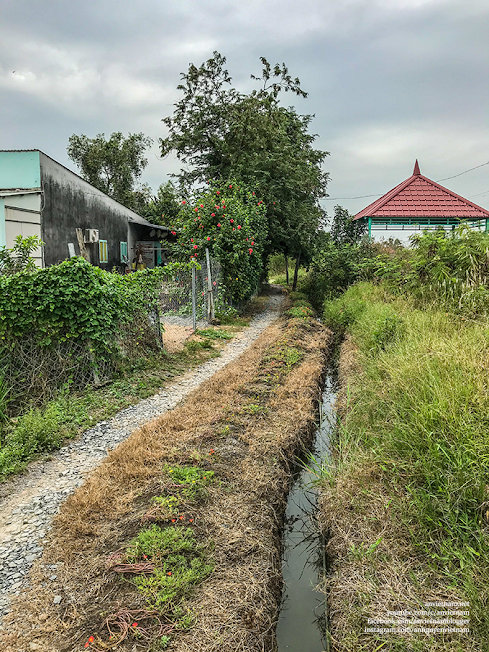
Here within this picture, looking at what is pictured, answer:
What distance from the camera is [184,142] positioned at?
1653 cm

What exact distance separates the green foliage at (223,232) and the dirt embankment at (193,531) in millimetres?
7550

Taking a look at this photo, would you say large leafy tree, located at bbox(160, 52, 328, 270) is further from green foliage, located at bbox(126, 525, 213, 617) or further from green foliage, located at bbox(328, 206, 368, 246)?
green foliage, located at bbox(126, 525, 213, 617)

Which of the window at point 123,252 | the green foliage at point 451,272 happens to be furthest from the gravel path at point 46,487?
the window at point 123,252

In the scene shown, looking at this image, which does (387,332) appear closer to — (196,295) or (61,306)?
(61,306)

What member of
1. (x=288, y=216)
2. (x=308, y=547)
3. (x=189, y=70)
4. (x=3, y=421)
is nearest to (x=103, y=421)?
(x=3, y=421)

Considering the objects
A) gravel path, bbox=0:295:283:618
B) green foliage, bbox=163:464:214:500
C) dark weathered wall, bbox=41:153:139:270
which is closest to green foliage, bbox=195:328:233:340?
gravel path, bbox=0:295:283:618

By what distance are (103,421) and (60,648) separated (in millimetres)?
3226

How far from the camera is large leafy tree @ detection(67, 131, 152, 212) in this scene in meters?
27.0

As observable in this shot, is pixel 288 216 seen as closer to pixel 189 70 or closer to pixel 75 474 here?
pixel 189 70

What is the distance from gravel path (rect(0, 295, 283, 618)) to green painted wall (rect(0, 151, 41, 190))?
9.00m

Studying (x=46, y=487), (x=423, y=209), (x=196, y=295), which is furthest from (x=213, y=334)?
(x=423, y=209)

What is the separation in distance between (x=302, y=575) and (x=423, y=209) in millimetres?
17275

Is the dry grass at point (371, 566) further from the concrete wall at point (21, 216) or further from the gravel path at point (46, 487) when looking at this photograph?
the concrete wall at point (21, 216)

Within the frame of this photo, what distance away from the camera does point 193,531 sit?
10.6 ft
